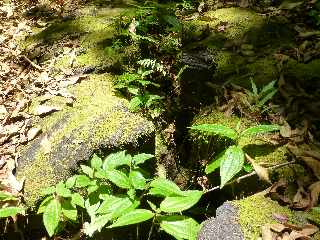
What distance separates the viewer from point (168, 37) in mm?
4734

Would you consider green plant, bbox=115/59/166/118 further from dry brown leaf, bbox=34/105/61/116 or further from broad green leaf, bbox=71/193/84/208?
broad green leaf, bbox=71/193/84/208

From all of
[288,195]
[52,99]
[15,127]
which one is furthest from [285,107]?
[15,127]

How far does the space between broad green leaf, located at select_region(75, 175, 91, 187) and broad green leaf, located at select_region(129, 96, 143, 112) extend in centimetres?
92

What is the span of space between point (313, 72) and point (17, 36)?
12.2 feet

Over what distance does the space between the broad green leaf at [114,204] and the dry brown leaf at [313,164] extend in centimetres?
129

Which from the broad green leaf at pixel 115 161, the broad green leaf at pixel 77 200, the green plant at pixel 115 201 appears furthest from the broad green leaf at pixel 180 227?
the broad green leaf at pixel 77 200

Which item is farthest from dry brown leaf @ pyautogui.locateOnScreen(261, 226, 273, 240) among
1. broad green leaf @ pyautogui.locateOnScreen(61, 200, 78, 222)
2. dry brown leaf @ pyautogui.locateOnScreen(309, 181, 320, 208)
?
broad green leaf @ pyautogui.locateOnScreen(61, 200, 78, 222)

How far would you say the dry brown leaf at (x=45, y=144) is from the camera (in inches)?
131

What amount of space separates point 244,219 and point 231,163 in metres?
0.39

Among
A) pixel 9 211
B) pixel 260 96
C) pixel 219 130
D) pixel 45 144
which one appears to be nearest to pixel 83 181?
pixel 9 211

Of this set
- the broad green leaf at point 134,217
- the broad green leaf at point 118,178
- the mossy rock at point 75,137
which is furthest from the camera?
the mossy rock at point 75,137

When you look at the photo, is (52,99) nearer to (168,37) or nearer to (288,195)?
(168,37)

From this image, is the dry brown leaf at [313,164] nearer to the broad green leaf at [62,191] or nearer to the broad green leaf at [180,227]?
the broad green leaf at [180,227]

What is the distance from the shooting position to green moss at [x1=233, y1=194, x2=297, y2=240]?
238 cm
